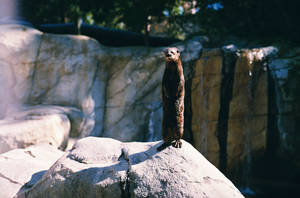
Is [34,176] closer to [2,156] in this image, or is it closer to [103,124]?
[2,156]

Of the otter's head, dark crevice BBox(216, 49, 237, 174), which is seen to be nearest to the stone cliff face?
dark crevice BBox(216, 49, 237, 174)

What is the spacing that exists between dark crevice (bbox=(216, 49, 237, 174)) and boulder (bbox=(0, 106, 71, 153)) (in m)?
3.37

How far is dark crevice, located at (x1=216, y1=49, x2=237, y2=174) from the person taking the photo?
6.91 meters

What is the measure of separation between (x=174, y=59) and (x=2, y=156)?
2948mm

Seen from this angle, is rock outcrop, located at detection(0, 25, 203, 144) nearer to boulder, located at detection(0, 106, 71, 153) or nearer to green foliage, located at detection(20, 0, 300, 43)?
boulder, located at detection(0, 106, 71, 153)

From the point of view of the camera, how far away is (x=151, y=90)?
23.7ft

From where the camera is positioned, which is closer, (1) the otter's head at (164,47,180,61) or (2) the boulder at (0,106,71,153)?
(1) the otter's head at (164,47,180,61)

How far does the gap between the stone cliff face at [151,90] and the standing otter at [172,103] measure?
3.57m

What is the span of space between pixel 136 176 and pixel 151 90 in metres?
4.18

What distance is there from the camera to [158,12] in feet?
27.5

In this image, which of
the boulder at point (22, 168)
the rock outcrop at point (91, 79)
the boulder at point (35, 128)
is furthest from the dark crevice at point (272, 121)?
the boulder at point (22, 168)

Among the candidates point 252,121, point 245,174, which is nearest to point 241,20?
point 252,121

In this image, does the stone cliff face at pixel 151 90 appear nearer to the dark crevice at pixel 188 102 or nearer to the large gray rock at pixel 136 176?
the dark crevice at pixel 188 102

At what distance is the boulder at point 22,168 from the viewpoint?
378 cm
